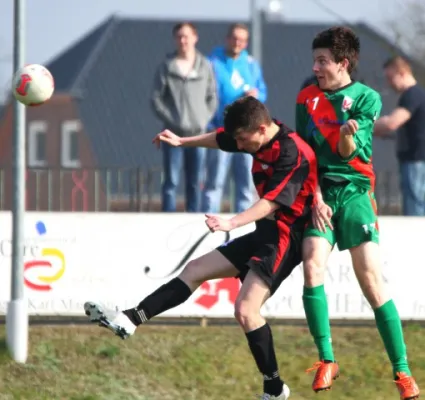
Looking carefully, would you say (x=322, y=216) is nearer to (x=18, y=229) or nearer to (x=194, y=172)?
(x=18, y=229)

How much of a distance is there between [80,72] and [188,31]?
115ft

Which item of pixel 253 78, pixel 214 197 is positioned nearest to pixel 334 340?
pixel 214 197

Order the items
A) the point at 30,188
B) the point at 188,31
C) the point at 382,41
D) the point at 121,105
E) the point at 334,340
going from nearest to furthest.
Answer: the point at 334,340 → the point at 188,31 → the point at 30,188 → the point at 382,41 → the point at 121,105

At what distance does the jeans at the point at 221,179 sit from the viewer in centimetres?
1265

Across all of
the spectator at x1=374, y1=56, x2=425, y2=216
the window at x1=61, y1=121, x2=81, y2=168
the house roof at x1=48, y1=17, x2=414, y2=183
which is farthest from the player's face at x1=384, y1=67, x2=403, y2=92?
the window at x1=61, y1=121, x2=81, y2=168

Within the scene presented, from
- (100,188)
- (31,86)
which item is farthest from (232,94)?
(31,86)

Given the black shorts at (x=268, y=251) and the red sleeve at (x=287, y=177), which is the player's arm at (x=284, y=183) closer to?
the red sleeve at (x=287, y=177)

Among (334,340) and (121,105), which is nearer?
(334,340)

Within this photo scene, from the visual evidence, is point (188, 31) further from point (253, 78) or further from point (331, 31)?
point (331, 31)

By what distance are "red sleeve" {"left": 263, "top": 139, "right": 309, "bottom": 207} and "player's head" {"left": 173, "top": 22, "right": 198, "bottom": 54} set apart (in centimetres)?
490

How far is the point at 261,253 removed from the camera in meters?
7.76

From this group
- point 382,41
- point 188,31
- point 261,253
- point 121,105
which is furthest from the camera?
point 121,105

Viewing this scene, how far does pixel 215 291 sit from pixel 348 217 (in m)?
3.52

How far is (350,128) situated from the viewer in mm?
7375
